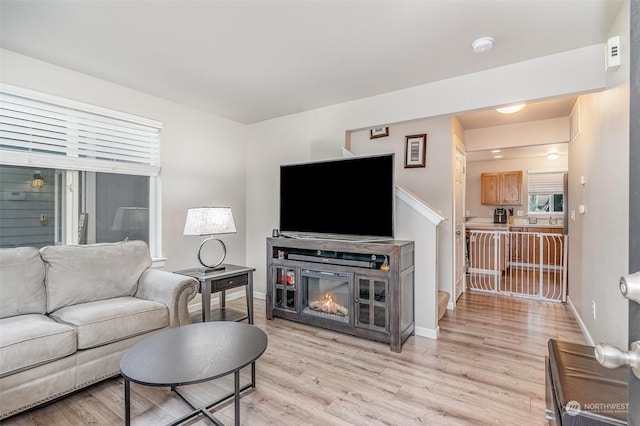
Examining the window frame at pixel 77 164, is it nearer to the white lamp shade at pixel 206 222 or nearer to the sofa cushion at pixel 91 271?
the sofa cushion at pixel 91 271

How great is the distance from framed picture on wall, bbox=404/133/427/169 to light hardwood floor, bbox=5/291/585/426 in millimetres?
2076

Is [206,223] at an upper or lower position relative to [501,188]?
lower

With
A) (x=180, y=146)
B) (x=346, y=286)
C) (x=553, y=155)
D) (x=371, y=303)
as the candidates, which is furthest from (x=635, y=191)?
(x=553, y=155)

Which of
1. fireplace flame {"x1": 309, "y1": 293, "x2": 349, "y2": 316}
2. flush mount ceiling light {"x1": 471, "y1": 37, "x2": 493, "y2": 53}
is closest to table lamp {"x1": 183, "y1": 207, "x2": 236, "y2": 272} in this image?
fireplace flame {"x1": 309, "y1": 293, "x2": 349, "y2": 316}

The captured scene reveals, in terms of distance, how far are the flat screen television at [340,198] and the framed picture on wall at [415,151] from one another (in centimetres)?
136

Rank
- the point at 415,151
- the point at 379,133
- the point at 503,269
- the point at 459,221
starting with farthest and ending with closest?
the point at 503,269
the point at 459,221
the point at 379,133
the point at 415,151

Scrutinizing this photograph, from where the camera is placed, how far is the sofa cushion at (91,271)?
94.8 inches

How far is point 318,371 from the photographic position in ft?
7.97

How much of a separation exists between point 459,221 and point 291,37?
11.3 ft

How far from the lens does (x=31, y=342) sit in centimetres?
187

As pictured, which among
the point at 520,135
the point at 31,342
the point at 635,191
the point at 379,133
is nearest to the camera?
the point at 635,191

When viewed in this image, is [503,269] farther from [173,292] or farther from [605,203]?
[173,292]

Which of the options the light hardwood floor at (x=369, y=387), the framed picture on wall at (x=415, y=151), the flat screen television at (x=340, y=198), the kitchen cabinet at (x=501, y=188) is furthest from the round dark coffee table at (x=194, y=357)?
the kitchen cabinet at (x=501, y=188)

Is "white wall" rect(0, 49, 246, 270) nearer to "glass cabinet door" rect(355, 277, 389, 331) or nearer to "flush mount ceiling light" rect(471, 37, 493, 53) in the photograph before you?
"glass cabinet door" rect(355, 277, 389, 331)
